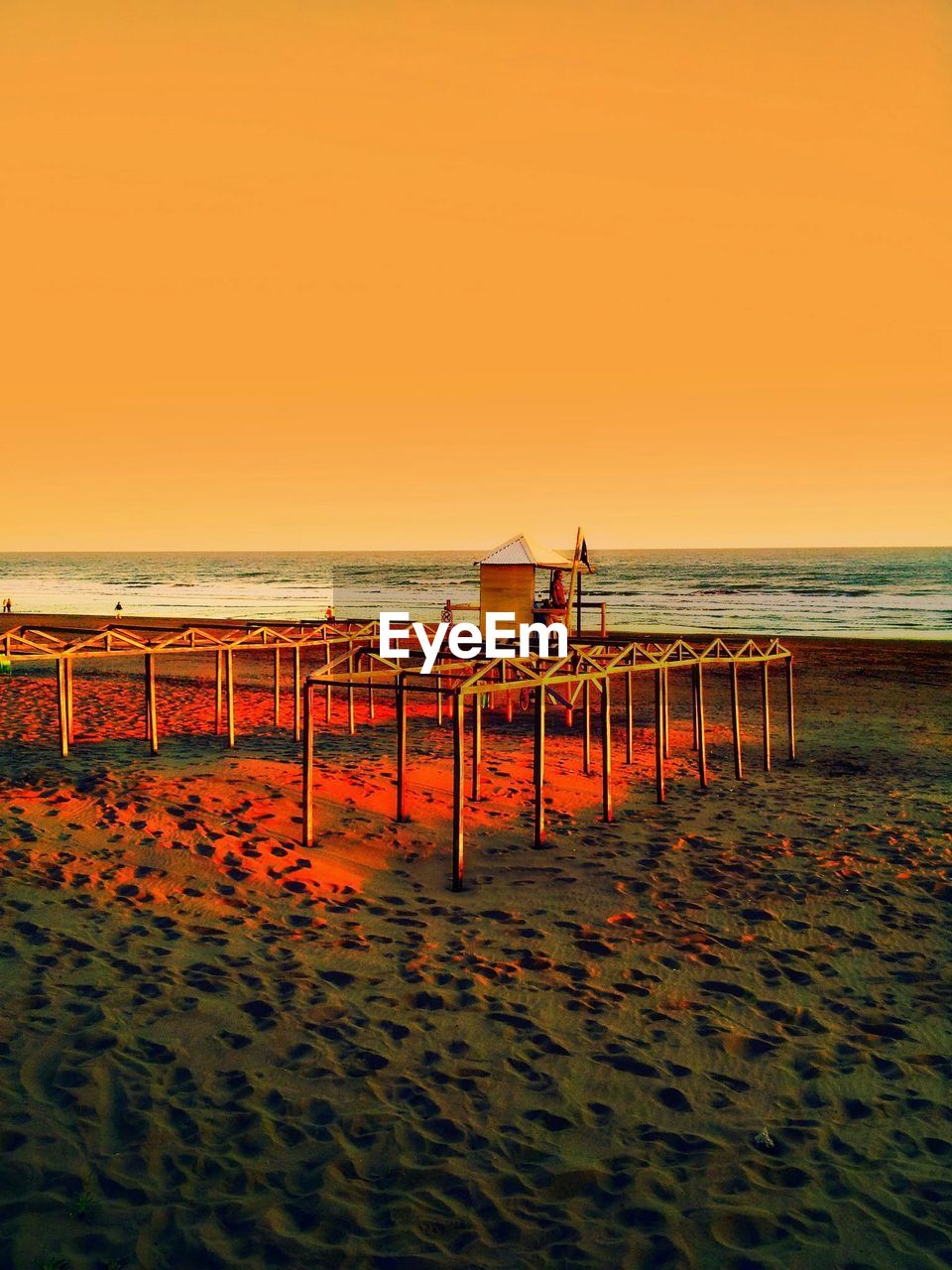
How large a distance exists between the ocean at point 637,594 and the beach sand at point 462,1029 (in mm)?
41315

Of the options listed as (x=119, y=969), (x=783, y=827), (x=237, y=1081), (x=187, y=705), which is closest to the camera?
(x=237, y=1081)

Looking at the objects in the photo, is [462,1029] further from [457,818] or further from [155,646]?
[155,646]

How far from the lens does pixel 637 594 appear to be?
8281 cm

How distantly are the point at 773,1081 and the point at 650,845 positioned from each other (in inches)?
242

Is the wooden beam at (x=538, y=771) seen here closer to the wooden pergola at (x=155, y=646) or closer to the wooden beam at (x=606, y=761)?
the wooden beam at (x=606, y=761)

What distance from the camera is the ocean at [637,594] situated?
5872cm

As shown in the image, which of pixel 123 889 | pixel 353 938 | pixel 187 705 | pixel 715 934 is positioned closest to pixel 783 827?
pixel 715 934

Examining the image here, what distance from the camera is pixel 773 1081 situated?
7.37 metres

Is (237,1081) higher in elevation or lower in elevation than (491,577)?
lower

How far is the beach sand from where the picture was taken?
5.59 meters

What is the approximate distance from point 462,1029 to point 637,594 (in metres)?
76.6

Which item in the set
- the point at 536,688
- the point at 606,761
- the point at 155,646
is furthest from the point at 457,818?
the point at 155,646

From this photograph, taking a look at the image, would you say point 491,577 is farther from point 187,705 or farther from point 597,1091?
point 597,1091

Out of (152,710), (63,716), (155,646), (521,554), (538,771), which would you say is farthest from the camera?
(521,554)
